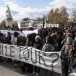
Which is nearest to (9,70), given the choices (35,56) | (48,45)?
(35,56)

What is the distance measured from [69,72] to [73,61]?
1.32 feet

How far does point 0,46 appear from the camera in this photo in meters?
14.5

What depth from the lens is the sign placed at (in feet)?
32.4

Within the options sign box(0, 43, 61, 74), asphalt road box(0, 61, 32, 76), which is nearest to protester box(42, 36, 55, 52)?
sign box(0, 43, 61, 74)

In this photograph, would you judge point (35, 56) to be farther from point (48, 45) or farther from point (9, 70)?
point (9, 70)

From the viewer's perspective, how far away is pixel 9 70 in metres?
12.9

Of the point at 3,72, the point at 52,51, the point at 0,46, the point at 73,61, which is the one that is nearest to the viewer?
the point at 73,61

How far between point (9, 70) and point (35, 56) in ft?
6.90

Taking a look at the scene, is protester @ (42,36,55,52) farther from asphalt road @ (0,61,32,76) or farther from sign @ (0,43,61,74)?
asphalt road @ (0,61,32,76)

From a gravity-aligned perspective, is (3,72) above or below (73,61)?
below

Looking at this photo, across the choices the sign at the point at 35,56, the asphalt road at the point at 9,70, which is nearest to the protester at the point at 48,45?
the sign at the point at 35,56

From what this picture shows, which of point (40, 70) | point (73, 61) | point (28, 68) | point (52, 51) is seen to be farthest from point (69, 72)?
point (28, 68)

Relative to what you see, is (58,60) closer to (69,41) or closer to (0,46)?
(69,41)

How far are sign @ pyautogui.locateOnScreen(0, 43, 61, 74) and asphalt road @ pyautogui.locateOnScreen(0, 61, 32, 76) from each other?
565mm
